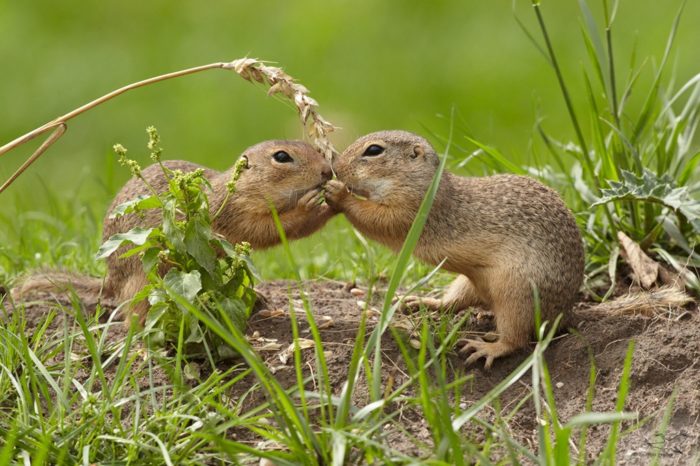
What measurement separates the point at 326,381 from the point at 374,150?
1.90 meters

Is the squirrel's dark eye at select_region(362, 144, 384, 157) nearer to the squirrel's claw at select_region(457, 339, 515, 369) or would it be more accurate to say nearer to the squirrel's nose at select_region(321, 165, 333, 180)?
the squirrel's nose at select_region(321, 165, 333, 180)

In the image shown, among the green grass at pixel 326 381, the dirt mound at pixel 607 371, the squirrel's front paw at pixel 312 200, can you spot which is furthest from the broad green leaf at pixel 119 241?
the squirrel's front paw at pixel 312 200

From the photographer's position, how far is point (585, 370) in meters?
4.45

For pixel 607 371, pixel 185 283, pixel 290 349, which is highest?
pixel 185 283

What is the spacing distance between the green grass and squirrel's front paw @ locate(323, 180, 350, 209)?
542mm

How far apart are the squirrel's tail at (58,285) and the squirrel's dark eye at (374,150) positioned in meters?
1.49

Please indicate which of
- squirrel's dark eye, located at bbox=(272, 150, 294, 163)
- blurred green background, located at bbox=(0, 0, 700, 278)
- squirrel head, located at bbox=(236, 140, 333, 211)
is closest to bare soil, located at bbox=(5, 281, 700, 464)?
squirrel head, located at bbox=(236, 140, 333, 211)

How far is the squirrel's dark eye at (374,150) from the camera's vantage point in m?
5.17

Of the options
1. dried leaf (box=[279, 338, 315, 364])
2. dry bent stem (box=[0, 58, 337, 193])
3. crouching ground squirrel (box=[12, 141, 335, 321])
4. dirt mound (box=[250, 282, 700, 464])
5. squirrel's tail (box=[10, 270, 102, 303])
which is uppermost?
dry bent stem (box=[0, 58, 337, 193])

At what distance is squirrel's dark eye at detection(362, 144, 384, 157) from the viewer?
5.17 meters

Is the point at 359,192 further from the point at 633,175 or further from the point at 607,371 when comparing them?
the point at 607,371

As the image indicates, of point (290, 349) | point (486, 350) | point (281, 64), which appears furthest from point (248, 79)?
point (281, 64)

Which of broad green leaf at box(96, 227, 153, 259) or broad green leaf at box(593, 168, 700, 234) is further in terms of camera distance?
broad green leaf at box(593, 168, 700, 234)

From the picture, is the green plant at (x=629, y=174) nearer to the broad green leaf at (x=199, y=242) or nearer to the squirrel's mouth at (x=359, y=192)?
the squirrel's mouth at (x=359, y=192)
